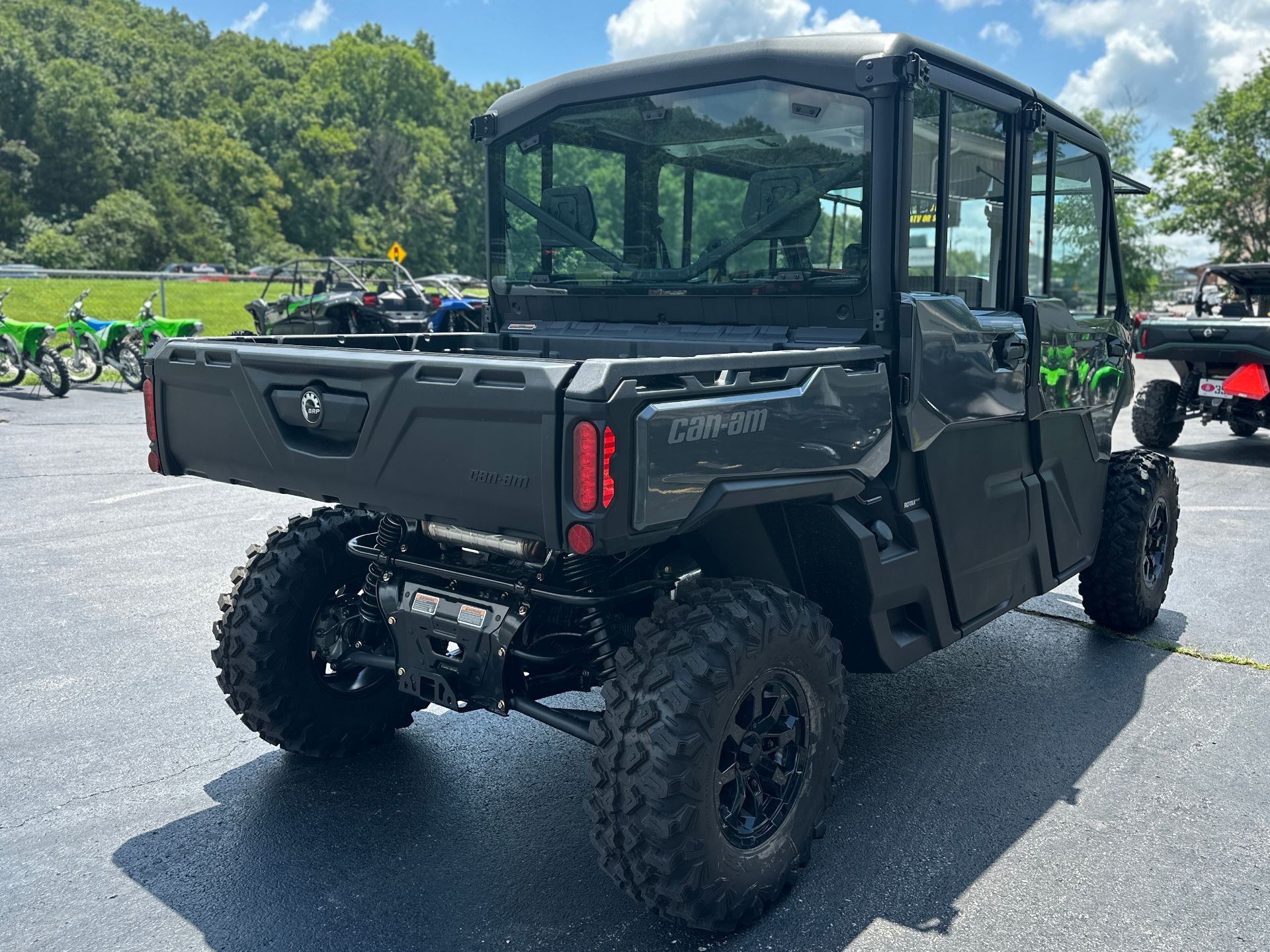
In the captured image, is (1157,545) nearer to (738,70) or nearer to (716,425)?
(738,70)

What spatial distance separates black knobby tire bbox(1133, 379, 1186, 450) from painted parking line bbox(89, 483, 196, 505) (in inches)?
368

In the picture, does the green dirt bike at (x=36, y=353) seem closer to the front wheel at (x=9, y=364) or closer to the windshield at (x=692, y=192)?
the front wheel at (x=9, y=364)

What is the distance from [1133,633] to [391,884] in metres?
3.95

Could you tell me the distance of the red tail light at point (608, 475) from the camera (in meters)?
2.54

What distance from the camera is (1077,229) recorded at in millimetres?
4812

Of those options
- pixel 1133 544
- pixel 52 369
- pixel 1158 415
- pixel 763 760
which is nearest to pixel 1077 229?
pixel 1133 544

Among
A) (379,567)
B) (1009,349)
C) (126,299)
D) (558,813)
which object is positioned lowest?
(558,813)

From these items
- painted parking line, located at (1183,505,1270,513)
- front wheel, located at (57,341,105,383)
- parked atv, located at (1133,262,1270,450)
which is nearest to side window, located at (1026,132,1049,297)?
painted parking line, located at (1183,505,1270,513)

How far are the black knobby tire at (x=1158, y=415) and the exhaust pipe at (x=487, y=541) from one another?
10558mm

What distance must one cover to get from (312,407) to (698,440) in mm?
1090

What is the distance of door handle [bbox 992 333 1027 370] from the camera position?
160 inches

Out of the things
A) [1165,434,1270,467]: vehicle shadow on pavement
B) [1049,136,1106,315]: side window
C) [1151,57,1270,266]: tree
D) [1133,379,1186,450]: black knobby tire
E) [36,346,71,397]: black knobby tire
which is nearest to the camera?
[1049,136,1106,315]: side window

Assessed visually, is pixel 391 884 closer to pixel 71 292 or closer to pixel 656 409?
pixel 656 409

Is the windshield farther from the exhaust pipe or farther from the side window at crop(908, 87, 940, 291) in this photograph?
the exhaust pipe
